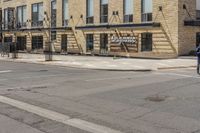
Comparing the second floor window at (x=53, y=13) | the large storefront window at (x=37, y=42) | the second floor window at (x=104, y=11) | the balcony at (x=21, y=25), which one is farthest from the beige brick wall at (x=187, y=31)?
the balcony at (x=21, y=25)

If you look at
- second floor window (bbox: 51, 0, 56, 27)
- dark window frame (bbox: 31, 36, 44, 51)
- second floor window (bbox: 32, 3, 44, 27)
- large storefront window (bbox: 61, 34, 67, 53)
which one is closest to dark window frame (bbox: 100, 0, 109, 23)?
large storefront window (bbox: 61, 34, 67, 53)

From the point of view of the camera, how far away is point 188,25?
3478cm

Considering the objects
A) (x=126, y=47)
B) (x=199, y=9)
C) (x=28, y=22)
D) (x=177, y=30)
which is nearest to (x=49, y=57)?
(x=126, y=47)

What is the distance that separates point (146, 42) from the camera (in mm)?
37281

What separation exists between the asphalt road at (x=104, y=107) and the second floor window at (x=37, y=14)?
124 feet

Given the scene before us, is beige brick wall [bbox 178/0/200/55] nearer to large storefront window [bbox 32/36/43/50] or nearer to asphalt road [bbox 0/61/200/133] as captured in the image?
asphalt road [bbox 0/61/200/133]

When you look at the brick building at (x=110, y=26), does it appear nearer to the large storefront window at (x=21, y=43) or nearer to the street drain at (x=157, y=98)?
the large storefront window at (x=21, y=43)

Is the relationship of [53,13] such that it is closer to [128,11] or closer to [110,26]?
[110,26]

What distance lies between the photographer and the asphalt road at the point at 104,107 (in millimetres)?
8723

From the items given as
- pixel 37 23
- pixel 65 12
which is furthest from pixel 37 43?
pixel 65 12

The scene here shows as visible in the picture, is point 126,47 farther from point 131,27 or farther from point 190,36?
point 190,36

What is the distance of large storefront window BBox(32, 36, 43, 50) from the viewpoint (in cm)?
5424

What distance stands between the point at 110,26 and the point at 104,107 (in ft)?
98.6

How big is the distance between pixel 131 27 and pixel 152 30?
2.65 m
